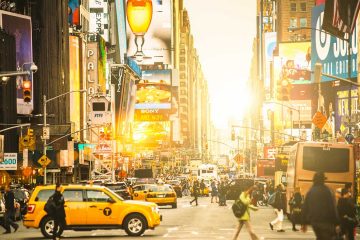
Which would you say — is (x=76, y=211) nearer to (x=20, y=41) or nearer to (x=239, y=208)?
(x=239, y=208)

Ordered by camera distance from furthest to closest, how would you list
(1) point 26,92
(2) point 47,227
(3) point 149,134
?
(3) point 149,134, (1) point 26,92, (2) point 47,227

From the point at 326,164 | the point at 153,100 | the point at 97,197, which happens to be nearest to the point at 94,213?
the point at 97,197

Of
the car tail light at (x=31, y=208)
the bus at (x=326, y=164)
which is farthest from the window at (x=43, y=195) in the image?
the bus at (x=326, y=164)

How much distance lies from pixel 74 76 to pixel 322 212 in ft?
301

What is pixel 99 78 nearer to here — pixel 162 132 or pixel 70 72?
pixel 70 72

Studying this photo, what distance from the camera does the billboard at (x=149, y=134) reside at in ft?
616

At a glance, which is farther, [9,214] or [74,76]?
[74,76]

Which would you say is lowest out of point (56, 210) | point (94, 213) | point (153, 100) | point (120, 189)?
point (120, 189)

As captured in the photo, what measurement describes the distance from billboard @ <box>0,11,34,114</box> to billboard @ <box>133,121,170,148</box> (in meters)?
103

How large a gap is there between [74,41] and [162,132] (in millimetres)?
88504

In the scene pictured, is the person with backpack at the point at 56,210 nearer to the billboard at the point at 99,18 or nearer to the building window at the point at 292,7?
the billboard at the point at 99,18

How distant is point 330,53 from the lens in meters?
105

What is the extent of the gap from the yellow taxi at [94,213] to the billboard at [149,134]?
154373 mm

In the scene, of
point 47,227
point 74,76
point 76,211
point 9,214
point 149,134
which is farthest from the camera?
point 149,134
